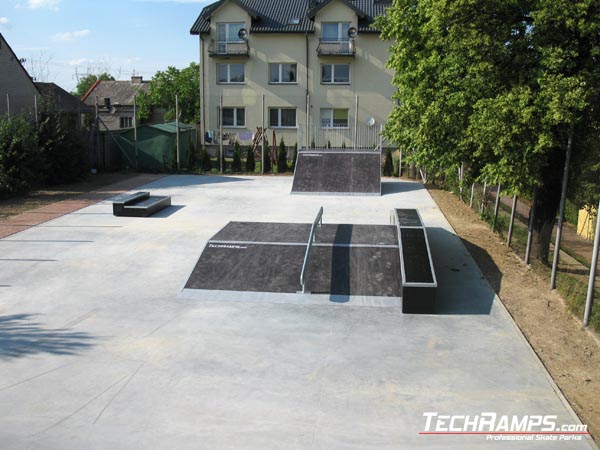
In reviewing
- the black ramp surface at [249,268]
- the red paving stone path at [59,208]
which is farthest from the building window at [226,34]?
the black ramp surface at [249,268]

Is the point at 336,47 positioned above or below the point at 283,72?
above

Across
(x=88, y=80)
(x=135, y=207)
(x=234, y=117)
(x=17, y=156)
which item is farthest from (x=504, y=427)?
(x=88, y=80)

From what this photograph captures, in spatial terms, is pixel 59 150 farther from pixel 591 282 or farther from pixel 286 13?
pixel 286 13

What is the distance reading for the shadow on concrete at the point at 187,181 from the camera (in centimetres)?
2423

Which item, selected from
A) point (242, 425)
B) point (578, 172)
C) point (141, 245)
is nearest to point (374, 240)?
point (578, 172)

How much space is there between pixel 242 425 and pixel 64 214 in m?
13.1

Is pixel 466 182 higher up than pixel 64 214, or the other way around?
pixel 466 182

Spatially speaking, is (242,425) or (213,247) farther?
(213,247)

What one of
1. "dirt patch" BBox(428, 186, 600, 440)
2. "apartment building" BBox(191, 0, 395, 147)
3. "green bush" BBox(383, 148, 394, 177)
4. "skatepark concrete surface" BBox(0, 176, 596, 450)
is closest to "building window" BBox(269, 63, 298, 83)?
"apartment building" BBox(191, 0, 395, 147)

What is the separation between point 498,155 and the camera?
39.8ft

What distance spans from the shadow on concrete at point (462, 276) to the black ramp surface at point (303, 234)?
4.10ft

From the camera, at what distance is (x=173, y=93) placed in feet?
220

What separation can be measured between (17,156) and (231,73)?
65.7 feet

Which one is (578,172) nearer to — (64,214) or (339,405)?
(339,405)
